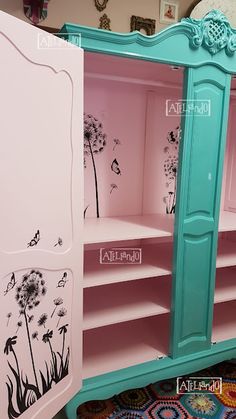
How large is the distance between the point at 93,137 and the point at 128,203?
0.49 m

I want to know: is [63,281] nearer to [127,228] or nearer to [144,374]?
[127,228]

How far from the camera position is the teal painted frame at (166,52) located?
1.37m

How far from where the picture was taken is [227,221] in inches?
80.6

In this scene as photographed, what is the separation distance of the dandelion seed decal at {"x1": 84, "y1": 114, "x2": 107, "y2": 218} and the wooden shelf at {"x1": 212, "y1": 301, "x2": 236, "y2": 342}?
4.02ft

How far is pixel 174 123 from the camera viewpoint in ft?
7.07

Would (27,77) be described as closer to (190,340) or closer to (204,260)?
(204,260)

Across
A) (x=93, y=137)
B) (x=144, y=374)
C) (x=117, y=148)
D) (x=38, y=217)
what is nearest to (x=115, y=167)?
(x=117, y=148)

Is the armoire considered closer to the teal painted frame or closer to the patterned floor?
the teal painted frame

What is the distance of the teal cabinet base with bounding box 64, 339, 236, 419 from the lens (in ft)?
5.21

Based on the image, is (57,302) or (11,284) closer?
(11,284)

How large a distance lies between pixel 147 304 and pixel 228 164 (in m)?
1.24

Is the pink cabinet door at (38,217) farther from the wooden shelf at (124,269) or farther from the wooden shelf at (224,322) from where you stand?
the wooden shelf at (224,322)

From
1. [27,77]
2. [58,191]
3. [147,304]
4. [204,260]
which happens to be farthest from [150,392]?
[27,77]

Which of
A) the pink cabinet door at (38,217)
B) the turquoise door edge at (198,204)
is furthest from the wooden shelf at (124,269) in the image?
the pink cabinet door at (38,217)
